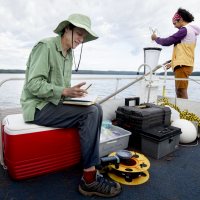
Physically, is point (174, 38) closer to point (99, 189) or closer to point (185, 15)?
point (185, 15)

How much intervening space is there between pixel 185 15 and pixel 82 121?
8.37ft

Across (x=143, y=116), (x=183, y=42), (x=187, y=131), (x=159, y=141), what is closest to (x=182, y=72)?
(x=183, y=42)

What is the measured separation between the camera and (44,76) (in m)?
1.69

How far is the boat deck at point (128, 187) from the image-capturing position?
1678 mm

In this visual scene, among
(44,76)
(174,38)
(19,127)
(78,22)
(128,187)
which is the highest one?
(174,38)

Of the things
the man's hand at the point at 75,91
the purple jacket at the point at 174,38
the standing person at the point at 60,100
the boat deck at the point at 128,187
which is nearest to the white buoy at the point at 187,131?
the boat deck at the point at 128,187

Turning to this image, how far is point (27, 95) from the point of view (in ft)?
5.87

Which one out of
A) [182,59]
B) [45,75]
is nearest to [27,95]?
[45,75]

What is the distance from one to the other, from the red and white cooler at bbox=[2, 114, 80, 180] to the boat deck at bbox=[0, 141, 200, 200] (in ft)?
0.28

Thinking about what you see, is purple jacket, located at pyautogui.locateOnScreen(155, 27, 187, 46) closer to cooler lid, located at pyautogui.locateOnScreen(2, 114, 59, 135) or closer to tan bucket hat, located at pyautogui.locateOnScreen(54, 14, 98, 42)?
tan bucket hat, located at pyautogui.locateOnScreen(54, 14, 98, 42)

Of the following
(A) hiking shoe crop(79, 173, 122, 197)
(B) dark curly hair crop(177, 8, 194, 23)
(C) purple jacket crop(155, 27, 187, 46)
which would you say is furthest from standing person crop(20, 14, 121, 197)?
(B) dark curly hair crop(177, 8, 194, 23)

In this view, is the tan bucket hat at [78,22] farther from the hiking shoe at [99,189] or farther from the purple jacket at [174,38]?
the purple jacket at [174,38]

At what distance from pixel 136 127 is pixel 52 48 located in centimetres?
140

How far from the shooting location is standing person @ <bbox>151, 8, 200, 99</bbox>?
3305mm
